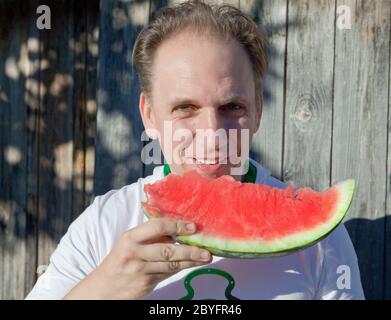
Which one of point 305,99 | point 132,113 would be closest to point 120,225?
point 132,113

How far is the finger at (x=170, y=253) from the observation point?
1.61 meters

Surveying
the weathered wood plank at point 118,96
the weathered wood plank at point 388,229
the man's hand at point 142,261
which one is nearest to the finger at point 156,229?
the man's hand at point 142,261

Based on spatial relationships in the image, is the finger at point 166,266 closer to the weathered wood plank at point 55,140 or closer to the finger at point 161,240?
the finger at point 161,240

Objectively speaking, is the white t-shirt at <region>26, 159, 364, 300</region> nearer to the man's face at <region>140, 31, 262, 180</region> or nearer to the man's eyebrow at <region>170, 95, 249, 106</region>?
the man's face at <region>140, 31, 262, 180</region>

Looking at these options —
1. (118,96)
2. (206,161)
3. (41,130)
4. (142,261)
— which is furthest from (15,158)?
(142,261)

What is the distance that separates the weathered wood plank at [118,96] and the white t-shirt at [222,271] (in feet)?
4.58

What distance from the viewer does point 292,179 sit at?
363 centimetres

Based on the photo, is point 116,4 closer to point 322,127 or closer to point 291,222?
point 322,127

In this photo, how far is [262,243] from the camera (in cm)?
184

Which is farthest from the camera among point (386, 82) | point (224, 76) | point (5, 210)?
point (5, 210)

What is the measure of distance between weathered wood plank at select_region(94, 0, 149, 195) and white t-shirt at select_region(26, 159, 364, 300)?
1397 mm

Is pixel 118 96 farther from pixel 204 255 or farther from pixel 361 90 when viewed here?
pixel 204 255

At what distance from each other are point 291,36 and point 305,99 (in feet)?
1.34

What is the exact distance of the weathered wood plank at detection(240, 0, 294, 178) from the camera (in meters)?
3.56
